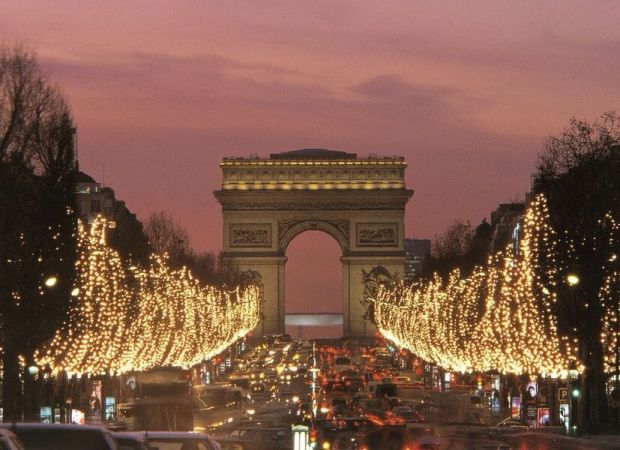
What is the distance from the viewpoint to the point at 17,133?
51.1 m

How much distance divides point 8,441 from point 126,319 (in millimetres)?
58557

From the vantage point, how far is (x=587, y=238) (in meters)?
60.7

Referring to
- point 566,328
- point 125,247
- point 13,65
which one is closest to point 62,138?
point 13,65

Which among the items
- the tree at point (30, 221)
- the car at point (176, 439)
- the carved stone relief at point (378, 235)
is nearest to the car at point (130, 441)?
the car at point (176, 439)

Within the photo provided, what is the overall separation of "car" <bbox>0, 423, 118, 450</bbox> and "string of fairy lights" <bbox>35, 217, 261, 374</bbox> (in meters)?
38.3

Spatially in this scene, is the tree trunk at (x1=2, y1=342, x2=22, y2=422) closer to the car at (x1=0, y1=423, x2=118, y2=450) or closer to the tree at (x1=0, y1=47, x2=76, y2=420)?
the tree at (x1=0, y1=47, x2=76, y2=420)

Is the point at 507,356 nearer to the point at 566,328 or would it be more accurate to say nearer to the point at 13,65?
the point at 566,328

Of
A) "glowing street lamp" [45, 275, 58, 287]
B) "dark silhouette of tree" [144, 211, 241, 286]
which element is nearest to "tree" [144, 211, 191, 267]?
"dark silhouette of tree" [144, 211, 241, 286]

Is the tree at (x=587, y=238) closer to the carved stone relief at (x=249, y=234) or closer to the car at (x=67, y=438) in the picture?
the car at (x=67, y=438)

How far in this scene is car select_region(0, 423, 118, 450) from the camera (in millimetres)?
18891

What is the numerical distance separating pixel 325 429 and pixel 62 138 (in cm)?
1230

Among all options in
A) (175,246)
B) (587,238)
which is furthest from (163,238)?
(587,238)

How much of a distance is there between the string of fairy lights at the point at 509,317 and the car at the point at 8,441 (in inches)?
1708

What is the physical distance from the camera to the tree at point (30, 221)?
50562 mm
